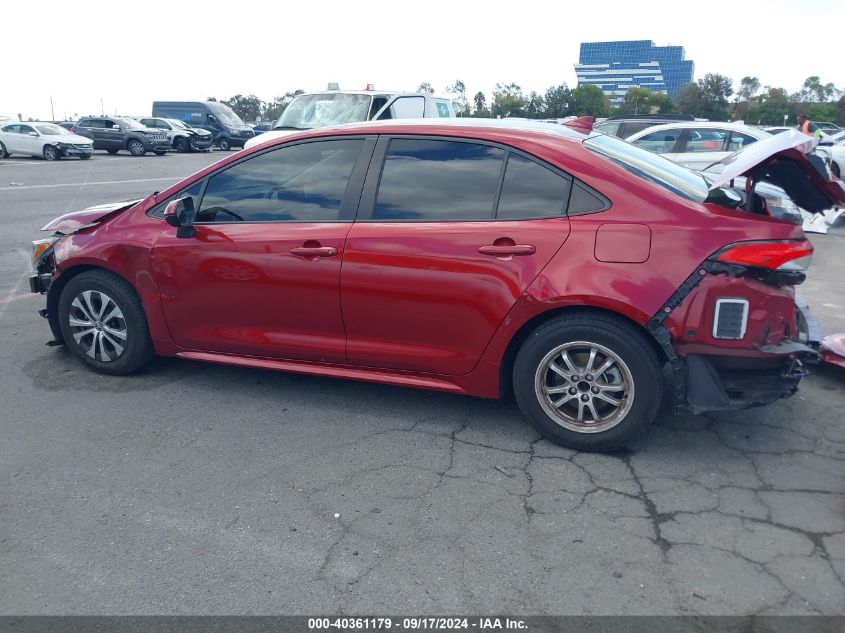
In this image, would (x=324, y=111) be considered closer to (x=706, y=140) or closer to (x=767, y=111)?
(x=706, y=140)

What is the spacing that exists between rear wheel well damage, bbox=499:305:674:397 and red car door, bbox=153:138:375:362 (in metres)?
0.96

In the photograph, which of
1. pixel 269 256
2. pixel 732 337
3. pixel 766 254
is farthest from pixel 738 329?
pixel 269 256

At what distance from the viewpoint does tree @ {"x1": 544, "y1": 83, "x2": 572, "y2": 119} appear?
4376cm

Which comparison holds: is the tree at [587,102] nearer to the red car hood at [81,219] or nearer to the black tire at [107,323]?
A: the red car hood at [81,219]

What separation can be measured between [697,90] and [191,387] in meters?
61.9

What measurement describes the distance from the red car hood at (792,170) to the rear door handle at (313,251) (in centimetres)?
208

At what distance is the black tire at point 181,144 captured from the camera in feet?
108

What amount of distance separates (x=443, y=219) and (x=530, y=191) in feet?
1.63

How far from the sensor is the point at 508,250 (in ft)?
12.4

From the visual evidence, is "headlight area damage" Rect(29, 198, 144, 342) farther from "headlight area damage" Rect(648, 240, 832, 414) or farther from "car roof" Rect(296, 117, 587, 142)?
"headlight area damage" Rect(648, 240, 832, 414)

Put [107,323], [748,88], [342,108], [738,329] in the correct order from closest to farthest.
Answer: [738,329] < [107,323] < [342,108] < [748,88]

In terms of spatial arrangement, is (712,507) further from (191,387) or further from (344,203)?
(191,387)

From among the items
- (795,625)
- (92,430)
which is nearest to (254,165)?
(92,430)

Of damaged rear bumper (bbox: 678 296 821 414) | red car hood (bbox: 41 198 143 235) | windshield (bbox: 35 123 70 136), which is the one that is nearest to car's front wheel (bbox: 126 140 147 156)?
windshield (bbox: 35 123 70 136)
